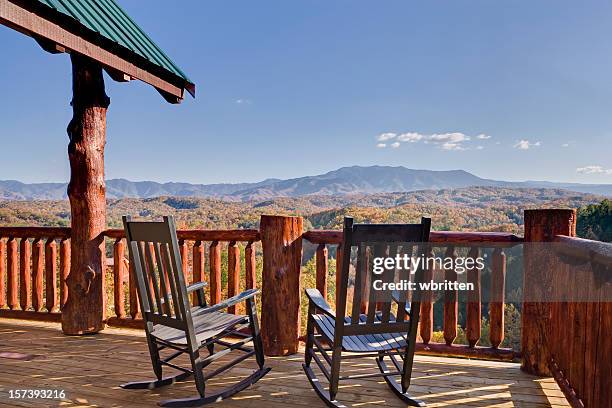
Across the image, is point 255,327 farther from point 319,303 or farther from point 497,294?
point 497,294

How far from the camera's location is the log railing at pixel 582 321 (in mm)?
1683

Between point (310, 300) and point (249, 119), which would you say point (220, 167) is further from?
point (310, 300)

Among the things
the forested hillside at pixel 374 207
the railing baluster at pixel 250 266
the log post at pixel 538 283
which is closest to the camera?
the log post at pixel 538 283

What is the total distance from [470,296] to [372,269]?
3.69ft

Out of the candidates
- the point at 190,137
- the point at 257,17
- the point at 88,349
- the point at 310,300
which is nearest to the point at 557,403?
the point at 310,300

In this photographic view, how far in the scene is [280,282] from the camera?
10.4 feet

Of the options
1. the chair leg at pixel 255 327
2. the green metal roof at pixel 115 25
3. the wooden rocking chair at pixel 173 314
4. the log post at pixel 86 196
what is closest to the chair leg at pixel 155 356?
the wooden rocking chair at pixel 173 314

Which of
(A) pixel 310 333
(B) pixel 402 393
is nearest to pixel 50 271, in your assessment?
(A) pixel 310 333

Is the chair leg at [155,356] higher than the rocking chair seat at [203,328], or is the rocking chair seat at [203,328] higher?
the rocking chair seat at [203,328]

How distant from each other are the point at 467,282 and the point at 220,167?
158 ft

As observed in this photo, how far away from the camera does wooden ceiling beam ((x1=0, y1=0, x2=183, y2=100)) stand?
235cm

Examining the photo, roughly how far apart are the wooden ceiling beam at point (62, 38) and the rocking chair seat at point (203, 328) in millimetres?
1875

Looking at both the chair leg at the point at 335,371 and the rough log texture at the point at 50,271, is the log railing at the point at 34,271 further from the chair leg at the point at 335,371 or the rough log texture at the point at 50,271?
the chair leg at the point at 335,371

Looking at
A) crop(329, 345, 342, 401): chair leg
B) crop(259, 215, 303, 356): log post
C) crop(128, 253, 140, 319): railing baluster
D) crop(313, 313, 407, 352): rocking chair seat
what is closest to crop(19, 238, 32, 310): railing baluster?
crop(128, 253, 140, 319): railing baluster
